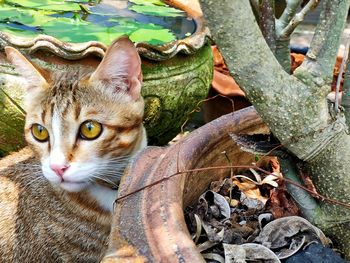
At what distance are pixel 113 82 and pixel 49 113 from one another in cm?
18

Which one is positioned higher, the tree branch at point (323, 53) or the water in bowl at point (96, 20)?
the tree branch at point (323, 53)

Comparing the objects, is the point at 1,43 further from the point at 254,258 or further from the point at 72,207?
the point at 254,258

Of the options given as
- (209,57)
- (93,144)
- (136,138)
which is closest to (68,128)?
(93,144)

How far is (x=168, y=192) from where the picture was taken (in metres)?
1.03

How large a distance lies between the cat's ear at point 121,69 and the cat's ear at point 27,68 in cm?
16

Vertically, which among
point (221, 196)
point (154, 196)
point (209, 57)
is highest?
point (154, 196)

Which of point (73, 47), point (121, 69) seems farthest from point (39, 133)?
point (73, 47)

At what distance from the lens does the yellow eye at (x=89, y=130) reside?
1.46 meters

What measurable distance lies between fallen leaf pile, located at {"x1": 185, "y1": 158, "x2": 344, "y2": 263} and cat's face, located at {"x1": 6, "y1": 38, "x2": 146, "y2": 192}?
290mm

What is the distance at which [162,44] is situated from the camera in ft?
6.53

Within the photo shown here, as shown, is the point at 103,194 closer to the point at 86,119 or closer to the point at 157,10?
the point at 86,119

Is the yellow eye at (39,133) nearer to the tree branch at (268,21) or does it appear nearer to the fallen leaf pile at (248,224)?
the fallen leaf pile at (248,224)

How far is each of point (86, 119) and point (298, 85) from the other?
0.62 m

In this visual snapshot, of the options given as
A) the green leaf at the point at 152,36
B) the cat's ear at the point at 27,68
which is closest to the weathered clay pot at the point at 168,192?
the cat's ear at the point at 27,68
